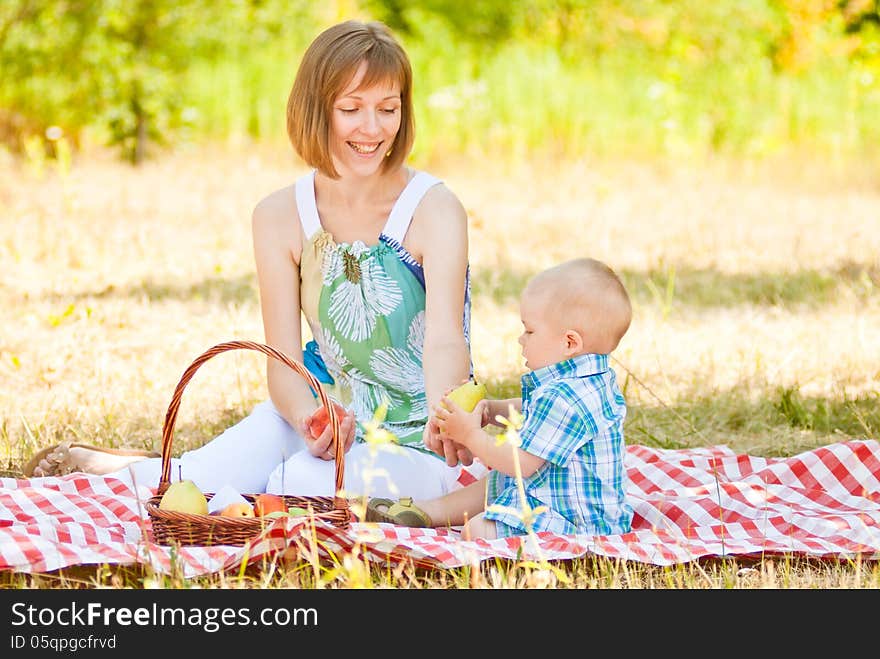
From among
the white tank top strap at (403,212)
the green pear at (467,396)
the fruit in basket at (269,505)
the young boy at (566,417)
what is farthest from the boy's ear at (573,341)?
the fruit in basket at (269,505)

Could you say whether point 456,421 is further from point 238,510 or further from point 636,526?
point 636,526

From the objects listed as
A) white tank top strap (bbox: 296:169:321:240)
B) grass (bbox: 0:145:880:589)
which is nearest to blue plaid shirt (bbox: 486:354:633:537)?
grass (bbox: 0:145:880:589)

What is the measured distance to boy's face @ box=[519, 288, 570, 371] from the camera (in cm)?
313

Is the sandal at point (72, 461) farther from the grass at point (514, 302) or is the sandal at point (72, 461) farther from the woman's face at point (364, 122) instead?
the woman's face at point (364, 122)

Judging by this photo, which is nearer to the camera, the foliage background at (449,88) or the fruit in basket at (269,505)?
the fruit in basket at (269,505)

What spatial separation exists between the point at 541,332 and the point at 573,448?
0.97ft

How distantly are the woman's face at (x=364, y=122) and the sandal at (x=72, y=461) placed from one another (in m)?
1.18

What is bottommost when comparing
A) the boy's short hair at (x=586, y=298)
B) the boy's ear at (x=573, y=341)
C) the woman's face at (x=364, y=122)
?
the boy's ear at (x=573, y=341)

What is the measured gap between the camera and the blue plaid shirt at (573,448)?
3.13m

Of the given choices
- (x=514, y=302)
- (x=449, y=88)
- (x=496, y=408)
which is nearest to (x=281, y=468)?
(x=496, y=408)

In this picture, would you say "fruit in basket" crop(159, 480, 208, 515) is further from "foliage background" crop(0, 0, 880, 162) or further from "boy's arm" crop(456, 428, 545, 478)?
"foliage background" crop(0, 0, 880, 162)

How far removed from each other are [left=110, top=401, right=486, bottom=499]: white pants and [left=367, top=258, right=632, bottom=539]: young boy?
1.07 ft
